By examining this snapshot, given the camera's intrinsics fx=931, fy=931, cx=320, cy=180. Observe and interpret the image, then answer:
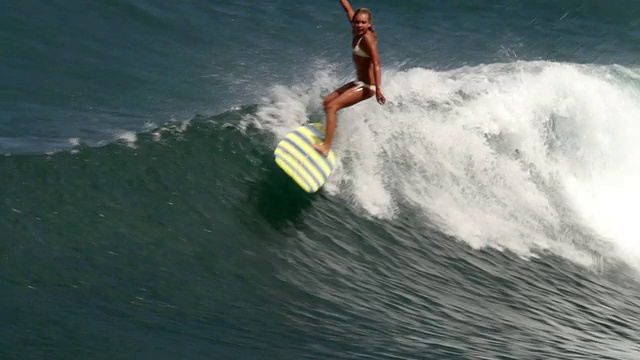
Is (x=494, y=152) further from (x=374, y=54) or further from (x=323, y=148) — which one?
(x=374, y=54)

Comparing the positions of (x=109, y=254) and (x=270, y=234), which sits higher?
(x=270, y=234)

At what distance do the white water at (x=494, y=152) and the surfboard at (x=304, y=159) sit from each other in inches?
20.5

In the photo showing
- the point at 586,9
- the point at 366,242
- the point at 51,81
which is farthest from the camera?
the point at 586,9

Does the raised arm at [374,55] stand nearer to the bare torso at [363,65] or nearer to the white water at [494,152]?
the bare torso at [363,65]

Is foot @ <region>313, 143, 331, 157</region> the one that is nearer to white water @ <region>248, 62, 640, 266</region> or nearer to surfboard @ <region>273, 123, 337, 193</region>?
surfboard @ <region>273, 123, 337, 193</region>

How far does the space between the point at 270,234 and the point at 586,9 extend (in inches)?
483

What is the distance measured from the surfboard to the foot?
3 centimetres

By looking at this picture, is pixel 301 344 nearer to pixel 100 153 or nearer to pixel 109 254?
pixel 109 254

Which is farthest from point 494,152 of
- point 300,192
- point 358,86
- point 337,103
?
point 300,192

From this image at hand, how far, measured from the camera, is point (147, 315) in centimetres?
710

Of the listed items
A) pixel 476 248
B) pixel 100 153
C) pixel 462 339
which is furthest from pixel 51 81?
pixel 462 339

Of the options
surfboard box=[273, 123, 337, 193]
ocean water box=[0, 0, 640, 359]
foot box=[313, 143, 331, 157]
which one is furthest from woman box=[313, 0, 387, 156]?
ocean water box=[0, 0, 640, 359]

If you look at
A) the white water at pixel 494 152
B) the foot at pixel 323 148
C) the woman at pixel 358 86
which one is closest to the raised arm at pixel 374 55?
the woman at pixel 358 86

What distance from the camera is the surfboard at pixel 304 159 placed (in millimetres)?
9867
